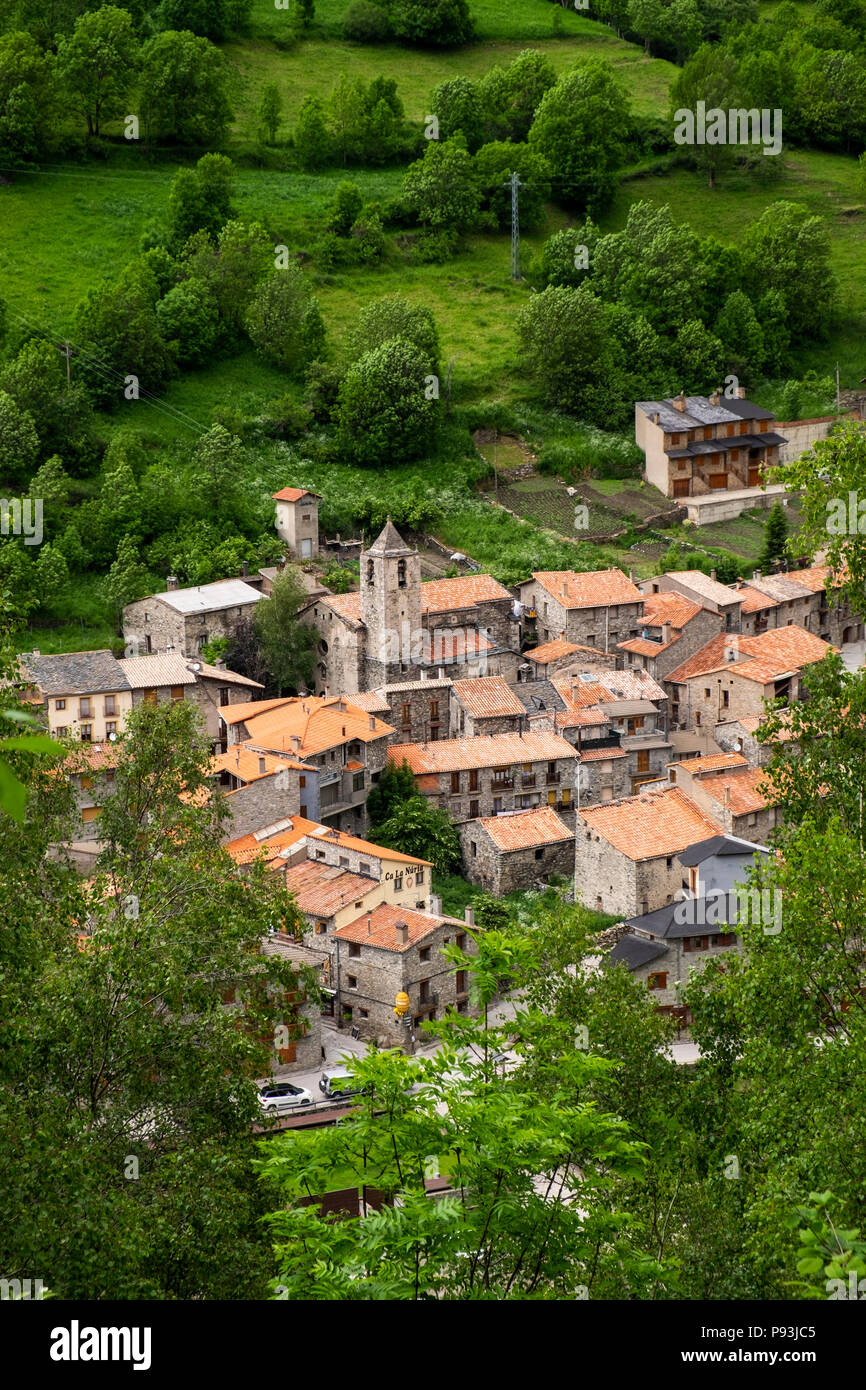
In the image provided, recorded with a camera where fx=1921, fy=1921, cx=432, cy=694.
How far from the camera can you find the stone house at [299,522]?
78562mm

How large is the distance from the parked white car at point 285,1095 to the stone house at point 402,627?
22.1m

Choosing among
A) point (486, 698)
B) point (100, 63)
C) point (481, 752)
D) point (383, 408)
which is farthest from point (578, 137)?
point (481, 752)

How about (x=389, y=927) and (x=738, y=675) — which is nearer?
(x=389, y=927)

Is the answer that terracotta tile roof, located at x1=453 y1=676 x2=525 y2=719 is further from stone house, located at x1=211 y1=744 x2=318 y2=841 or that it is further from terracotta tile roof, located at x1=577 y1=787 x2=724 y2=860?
stone house, located at x1=211 y1=744 x2=318 y2=841

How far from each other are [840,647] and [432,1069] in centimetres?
5865

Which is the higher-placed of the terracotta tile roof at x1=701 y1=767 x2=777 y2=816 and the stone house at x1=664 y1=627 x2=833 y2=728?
the stone house at x1=664 y1=627 x2=833 y2=728

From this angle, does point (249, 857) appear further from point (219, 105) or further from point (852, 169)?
point (852, 169)

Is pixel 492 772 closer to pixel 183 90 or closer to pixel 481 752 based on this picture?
pixel 481 752

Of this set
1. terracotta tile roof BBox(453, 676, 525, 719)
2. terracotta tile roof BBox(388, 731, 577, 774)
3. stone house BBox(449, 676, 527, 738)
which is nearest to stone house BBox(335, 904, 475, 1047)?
terracotta tile roof BBox(388, 731, 577, 774)

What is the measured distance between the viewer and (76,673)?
215 ft

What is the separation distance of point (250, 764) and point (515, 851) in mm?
9152

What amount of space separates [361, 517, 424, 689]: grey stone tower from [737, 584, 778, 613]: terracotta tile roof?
14.1 metres

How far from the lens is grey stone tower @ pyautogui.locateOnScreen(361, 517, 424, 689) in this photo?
6894 cm

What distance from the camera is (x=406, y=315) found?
91438 millimetres
